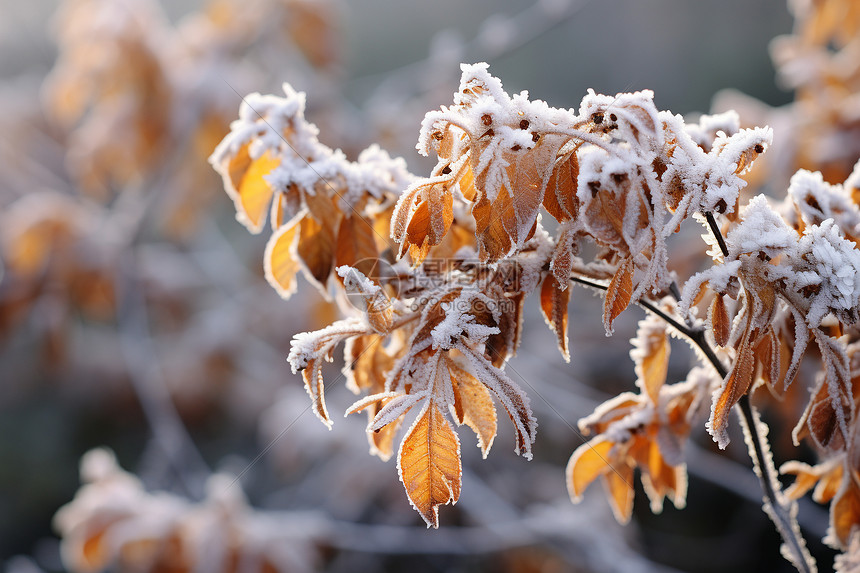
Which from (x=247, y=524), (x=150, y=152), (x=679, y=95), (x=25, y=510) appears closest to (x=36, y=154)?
(x=25, y=510)

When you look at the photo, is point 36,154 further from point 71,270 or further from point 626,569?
point 626,569

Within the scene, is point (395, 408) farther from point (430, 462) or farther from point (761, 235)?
point (761, 235)

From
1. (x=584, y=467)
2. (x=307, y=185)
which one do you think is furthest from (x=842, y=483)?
(x=307, y=185)

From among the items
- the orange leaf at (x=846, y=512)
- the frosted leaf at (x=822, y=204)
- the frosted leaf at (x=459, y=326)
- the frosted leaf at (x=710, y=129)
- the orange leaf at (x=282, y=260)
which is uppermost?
the frosted leaf at (x=710, y=129)

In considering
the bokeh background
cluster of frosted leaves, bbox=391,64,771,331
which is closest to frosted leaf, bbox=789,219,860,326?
cluster of frosted leaves, bbox=391,64,771,331

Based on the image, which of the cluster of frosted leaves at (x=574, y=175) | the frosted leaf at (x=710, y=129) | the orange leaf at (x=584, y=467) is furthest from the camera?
the orange leaf at (x=584, y=467)

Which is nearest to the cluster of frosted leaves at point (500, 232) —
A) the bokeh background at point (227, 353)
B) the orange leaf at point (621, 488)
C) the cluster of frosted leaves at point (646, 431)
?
the cluster of frosted leaves at point (646, 431)

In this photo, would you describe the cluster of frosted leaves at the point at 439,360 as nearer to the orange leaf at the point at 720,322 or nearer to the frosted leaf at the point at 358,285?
the frosted leaf at the point at 358,285
